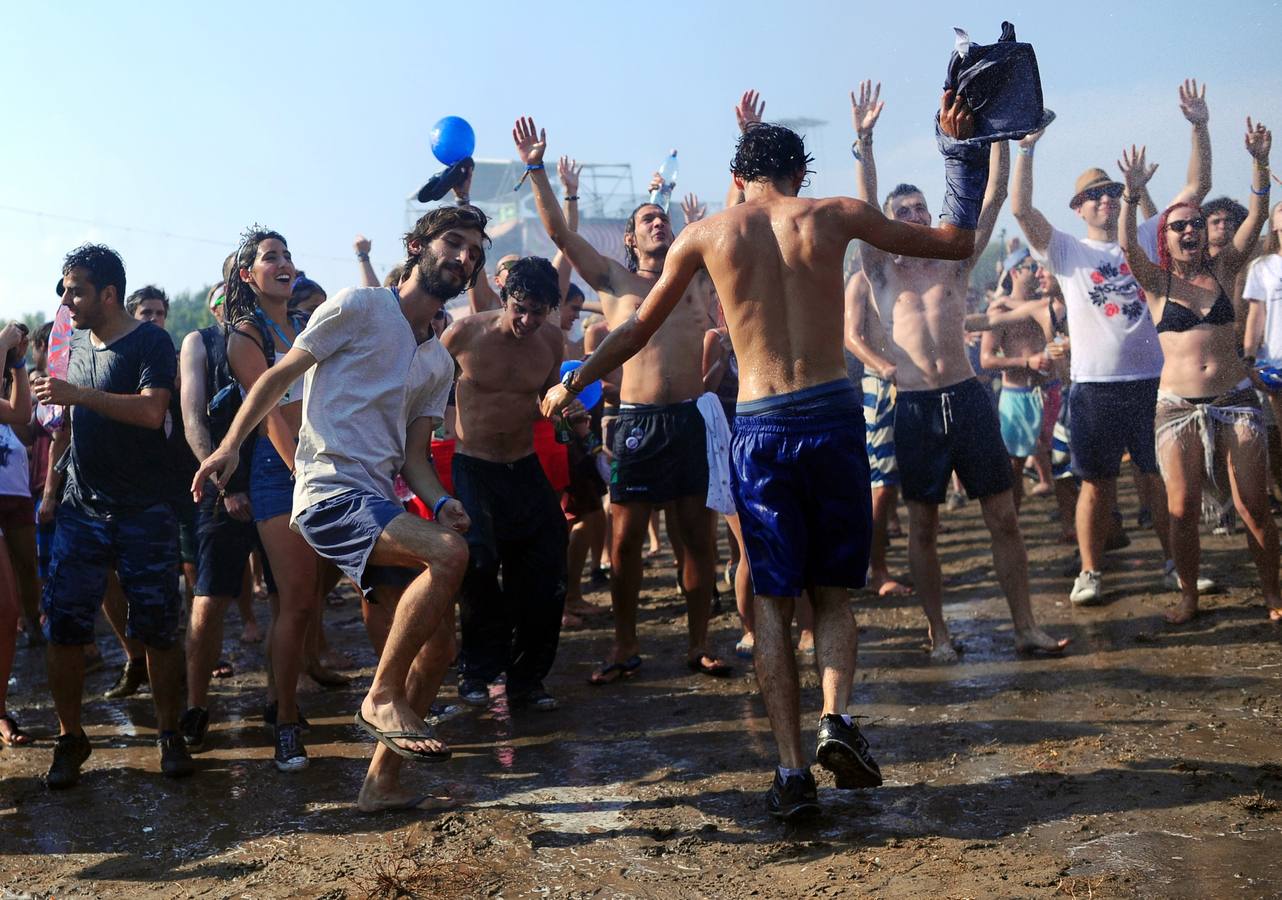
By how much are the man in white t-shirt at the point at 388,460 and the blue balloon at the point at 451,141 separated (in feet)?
7.88

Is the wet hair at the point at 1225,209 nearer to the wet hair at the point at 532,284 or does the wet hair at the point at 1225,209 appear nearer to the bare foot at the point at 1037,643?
the bare foot at the point at 1037,643

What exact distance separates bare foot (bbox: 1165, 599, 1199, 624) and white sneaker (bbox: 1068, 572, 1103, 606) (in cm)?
50

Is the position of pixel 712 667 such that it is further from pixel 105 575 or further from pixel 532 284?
pixel 105 575

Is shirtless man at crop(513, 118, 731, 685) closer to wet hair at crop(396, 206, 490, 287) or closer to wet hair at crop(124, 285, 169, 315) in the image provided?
wet hair at crop(396, 206, 490, 287)

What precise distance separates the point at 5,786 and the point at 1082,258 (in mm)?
6244

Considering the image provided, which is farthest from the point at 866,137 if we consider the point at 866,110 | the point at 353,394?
the point at 353,394

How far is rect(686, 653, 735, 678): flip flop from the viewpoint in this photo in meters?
6.20

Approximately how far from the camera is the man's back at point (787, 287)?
4.20 meters

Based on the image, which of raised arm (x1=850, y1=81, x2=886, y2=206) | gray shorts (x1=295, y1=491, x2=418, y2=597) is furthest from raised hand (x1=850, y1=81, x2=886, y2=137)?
gray shorts (x1=295, y1=491, x2=418, y2=597)

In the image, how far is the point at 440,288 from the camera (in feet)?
14.9

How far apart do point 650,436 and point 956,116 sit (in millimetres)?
2557

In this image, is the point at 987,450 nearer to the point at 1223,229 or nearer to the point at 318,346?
the point at 1223,229

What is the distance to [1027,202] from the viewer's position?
6.89m

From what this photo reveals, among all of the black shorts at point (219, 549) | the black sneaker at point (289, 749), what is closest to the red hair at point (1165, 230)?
the black shorts at point (219, 549)
